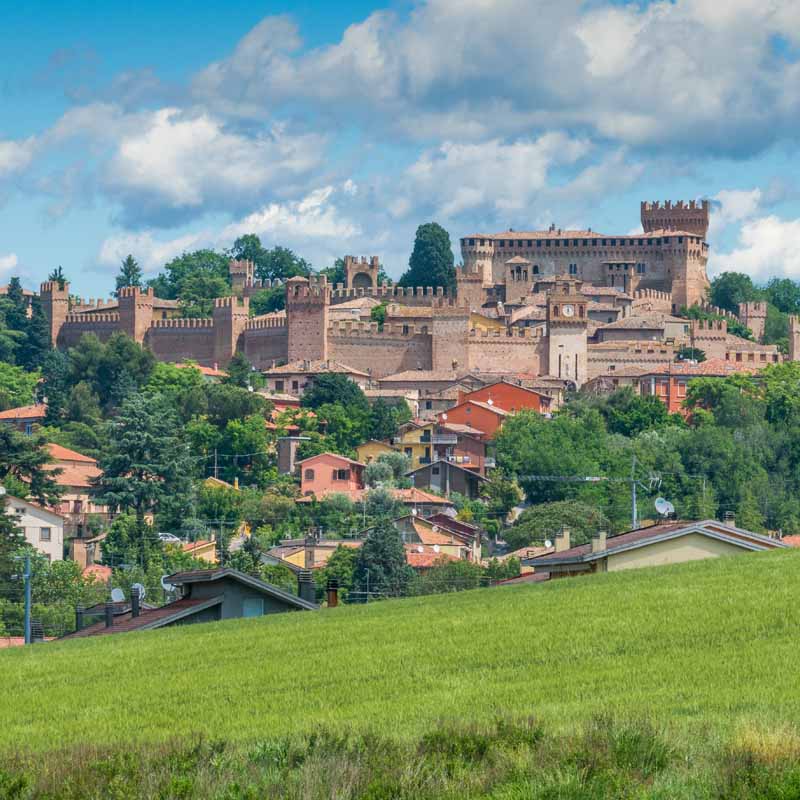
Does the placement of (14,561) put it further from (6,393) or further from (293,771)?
(6,393)

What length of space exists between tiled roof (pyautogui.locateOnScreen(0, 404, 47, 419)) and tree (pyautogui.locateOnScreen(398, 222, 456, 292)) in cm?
2681

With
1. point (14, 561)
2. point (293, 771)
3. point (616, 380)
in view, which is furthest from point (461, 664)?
point (616, 380)

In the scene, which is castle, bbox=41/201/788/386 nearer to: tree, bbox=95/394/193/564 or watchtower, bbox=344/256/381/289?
watchtower, bbox=344/256/381/289

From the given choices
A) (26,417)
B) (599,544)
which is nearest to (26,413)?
(26,417)

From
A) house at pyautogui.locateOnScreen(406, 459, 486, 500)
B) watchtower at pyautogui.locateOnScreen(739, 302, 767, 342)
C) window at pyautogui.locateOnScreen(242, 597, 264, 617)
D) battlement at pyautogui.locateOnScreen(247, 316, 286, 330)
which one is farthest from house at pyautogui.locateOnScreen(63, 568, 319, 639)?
watchtower at pyautogui.locateOnScreen(739, 302, 767, 342)

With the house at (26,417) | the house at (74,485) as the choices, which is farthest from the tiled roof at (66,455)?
the house at (26,417)

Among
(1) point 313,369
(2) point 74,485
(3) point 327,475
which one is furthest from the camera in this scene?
(1) point 313,369

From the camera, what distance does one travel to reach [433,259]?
386 ft

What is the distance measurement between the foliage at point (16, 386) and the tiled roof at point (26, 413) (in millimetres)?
3649

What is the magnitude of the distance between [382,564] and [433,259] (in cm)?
5763

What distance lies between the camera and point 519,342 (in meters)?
99.7

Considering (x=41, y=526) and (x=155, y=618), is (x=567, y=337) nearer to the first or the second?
(x=41, y=526)

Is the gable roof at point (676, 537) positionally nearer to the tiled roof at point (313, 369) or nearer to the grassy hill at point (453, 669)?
the grassy hill at point (453, 669)

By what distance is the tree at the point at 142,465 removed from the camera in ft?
248
